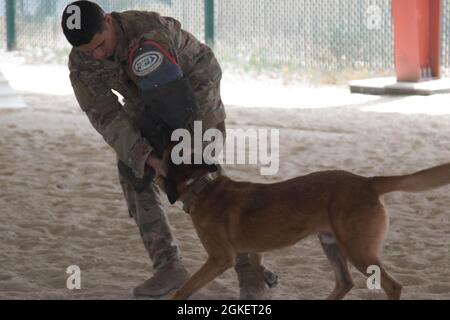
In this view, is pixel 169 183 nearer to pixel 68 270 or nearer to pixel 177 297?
pixel 177 297

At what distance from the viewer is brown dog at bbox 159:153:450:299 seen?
4074mm

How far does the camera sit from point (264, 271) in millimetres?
4801

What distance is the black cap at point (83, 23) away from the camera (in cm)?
417

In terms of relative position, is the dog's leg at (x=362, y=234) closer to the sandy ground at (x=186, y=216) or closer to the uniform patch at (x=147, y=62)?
the sandy ground at (x=186, y=216)

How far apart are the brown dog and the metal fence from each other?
11324mm

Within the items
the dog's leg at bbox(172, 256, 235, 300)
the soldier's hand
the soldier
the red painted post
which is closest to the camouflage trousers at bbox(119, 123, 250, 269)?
the soldier

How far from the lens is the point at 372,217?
4.08 meters

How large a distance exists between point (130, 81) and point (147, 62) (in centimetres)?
42

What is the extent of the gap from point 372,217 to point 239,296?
3.41ft

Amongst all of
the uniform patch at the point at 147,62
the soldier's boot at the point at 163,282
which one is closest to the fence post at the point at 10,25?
the soldier's boot at the point at 163,282

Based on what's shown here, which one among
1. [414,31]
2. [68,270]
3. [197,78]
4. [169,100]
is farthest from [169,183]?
[414,31]

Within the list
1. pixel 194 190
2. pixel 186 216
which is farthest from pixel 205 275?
pixel 186 216

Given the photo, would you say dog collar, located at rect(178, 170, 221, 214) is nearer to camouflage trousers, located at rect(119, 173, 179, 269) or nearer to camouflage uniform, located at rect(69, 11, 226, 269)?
camouflage uniform, located at rect(69, 11, 226, 269)

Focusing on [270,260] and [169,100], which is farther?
[270,260]
